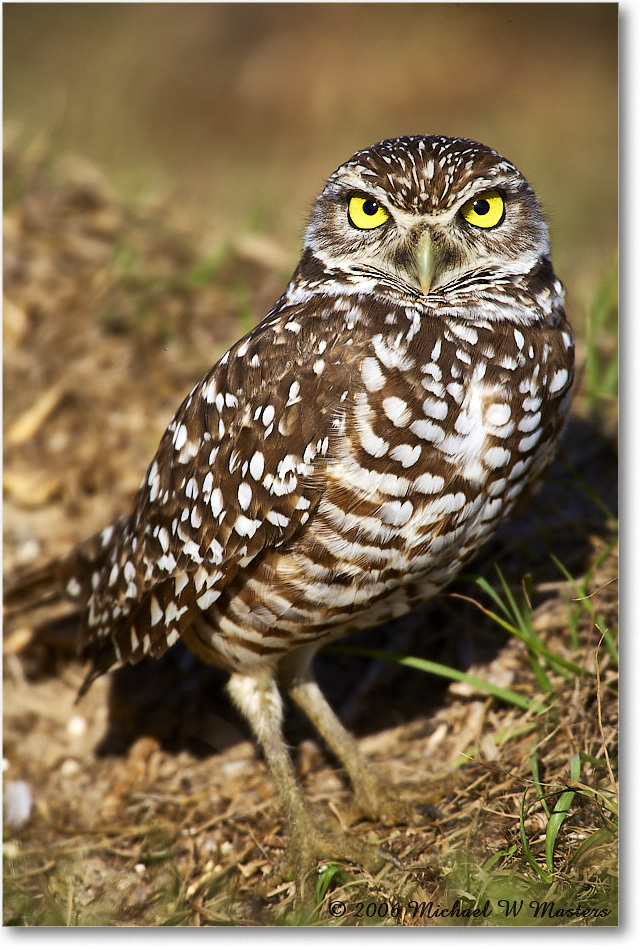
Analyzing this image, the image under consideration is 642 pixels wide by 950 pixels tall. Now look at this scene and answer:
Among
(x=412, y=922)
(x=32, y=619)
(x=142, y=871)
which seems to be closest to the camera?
(x=412, y=922)

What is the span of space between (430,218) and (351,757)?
158cm

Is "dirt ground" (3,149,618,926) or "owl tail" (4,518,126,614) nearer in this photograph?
"dirt ground" (3,149,618,926)

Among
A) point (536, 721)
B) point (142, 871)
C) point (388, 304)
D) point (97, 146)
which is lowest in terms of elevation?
point (142, 871)

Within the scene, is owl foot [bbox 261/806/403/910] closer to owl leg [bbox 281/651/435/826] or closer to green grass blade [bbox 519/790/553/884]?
owl leg [bbox 281/651/435/826]

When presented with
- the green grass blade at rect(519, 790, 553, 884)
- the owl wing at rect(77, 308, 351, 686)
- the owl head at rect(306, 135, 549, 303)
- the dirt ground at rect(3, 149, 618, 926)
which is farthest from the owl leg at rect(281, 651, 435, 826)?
the owl head at rect(306, 135, 549, 303)

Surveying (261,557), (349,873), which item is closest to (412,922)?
(349,873)

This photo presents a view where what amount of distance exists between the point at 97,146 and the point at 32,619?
1.85 m

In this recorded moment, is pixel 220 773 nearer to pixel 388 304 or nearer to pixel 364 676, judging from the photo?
pixel 364 676

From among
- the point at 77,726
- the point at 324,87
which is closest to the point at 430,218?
the point at 324,87

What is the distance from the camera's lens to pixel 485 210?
6.42ft

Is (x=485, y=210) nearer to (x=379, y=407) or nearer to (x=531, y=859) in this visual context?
(x=379, y=407)

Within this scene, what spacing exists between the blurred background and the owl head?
24 cm

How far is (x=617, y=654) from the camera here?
2.39 meters

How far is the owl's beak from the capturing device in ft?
6.18
